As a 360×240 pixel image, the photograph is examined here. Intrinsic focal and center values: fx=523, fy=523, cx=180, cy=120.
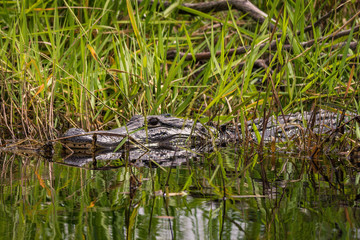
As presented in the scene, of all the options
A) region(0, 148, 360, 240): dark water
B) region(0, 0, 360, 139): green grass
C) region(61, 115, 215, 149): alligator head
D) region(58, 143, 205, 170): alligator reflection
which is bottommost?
region(0, 148, 360, 240): dark water

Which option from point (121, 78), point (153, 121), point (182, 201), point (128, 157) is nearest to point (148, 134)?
point (153, 121)

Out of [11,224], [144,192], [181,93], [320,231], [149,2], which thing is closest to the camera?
[320,231]

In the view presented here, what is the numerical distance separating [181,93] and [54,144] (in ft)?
5.33

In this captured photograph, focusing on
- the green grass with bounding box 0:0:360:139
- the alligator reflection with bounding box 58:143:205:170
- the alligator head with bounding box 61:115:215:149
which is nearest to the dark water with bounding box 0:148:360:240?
the alligator reflection with bounding box 58:143:205:170

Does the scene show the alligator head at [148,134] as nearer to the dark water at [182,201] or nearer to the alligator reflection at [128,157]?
the alligator reflection at [128,157]

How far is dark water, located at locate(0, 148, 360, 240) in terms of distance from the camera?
1.80 metres

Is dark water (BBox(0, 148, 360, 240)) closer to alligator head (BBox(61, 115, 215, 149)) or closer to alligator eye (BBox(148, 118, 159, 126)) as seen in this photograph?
alligator head (BBox(61, 115, 215, 149))

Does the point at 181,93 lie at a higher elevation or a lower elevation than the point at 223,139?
higher

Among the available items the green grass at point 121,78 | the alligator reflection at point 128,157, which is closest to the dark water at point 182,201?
the alligator reflection at point 128,157

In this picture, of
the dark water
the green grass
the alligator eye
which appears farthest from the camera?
the alligator eye

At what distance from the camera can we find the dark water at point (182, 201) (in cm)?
180

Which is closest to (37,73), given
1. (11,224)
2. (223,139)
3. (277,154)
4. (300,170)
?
(223,139)

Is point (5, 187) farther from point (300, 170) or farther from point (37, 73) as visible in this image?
point (37, 73)

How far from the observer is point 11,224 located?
189 centimetres
